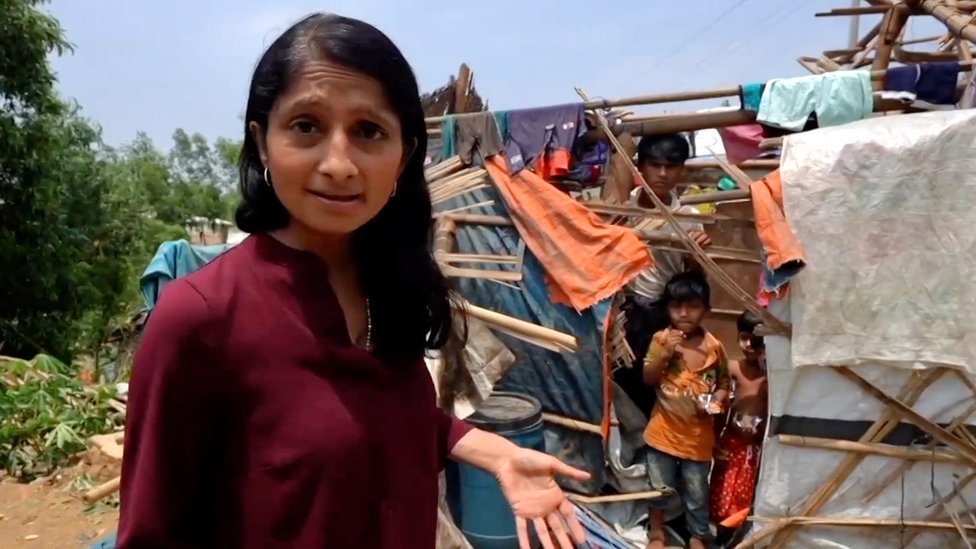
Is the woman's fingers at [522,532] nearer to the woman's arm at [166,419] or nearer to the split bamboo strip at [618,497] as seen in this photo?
the woman's arm at [166,419]

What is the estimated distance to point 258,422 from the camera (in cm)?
94

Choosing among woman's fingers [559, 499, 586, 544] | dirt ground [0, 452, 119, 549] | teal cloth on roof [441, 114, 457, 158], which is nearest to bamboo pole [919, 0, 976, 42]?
teal cloth on roof [441, 114, 457, 158]

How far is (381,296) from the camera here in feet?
3.92

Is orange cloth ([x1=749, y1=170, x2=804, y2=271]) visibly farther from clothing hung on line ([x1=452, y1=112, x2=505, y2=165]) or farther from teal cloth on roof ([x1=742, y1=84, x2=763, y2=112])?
clothing hung on line ([x1=452, y1=112, x2=505, y2=165])

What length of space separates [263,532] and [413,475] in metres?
0.22

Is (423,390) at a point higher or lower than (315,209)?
lower

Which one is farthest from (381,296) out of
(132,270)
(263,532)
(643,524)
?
(132,270)

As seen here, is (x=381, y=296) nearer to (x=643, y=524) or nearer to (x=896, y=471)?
(x=896, y=471)

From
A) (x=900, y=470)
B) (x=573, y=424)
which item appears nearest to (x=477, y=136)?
(x=573, y=424)

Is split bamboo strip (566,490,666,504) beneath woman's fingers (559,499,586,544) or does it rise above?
beneath

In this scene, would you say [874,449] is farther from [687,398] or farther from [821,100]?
[821,100]

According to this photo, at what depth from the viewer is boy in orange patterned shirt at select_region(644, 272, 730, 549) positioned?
160 inches

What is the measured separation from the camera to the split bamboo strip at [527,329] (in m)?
3.48

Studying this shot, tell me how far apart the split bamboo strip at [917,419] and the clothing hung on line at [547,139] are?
189 cm
